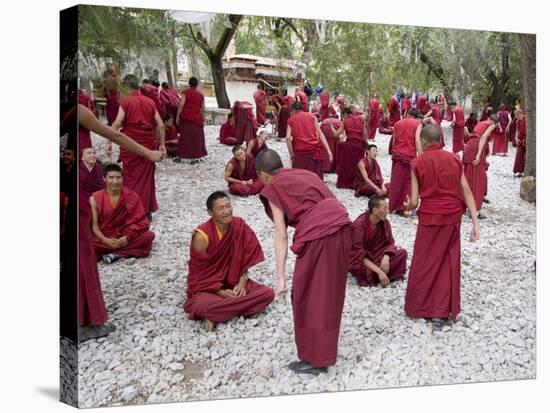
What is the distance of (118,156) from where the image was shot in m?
4.38

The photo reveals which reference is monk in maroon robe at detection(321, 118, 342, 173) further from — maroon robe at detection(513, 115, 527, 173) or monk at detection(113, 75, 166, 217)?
maroon robe at detection(513, 115, 527, 173)

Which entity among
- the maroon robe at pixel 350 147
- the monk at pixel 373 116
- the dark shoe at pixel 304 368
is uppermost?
the monk at pixel 373 116

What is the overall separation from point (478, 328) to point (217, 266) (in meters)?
2.17

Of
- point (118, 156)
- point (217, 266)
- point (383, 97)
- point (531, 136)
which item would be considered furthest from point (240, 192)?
point (531, 136)

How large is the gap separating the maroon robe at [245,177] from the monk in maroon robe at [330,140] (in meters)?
0.70

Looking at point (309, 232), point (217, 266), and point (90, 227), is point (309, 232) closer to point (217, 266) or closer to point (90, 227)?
point (217, 266)

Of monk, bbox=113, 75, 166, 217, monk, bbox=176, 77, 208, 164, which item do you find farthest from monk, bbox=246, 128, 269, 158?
monk, bbox=113, 75, 166, 217

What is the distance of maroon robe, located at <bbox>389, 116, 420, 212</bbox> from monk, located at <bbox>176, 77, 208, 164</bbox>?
1.60 m

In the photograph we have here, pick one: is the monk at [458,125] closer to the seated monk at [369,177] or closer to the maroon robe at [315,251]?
the seated monk at [369,177]

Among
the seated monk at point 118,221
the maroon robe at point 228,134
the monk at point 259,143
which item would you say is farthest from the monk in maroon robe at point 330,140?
the seated monk at point 118,221

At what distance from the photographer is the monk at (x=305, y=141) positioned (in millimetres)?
5086

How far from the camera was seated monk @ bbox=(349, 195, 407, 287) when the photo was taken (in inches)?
202

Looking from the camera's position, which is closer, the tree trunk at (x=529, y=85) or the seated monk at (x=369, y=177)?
the seated monk at (x=369, y=177)

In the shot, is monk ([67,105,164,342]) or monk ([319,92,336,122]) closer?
monk ([67,105,164,342])
